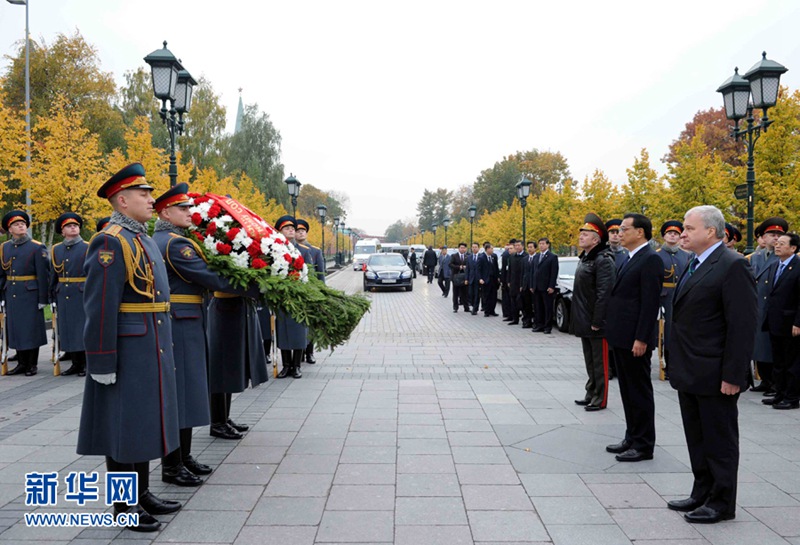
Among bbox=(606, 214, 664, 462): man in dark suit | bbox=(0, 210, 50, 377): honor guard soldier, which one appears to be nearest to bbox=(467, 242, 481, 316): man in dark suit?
bbox=(0, 210, 50, 377): honor guard soldier

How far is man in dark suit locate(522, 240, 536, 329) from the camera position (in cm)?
1395

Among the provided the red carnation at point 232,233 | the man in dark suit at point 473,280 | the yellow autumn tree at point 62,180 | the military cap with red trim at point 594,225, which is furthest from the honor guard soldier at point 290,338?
the yellow autumn tree at point 62,180

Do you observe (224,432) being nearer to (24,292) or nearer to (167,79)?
(24,292)

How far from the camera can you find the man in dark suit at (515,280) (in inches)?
585

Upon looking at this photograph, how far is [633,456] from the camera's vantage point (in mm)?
4980

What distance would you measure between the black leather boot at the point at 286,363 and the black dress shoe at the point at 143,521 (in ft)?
16.0

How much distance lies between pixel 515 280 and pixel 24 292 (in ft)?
34.0

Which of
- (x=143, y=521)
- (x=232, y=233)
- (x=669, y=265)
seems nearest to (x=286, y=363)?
(x=232, y=233)

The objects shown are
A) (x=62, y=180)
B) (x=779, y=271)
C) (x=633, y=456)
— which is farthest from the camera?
(x=62, y=180)

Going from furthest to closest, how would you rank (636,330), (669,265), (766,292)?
(669,265)
(766,292)
(636,330)

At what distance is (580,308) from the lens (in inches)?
261

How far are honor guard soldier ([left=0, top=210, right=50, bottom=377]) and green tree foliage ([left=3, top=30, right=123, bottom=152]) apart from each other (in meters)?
30.0

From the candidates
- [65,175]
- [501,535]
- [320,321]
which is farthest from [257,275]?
[65,175]

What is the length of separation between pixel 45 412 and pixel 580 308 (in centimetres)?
595
